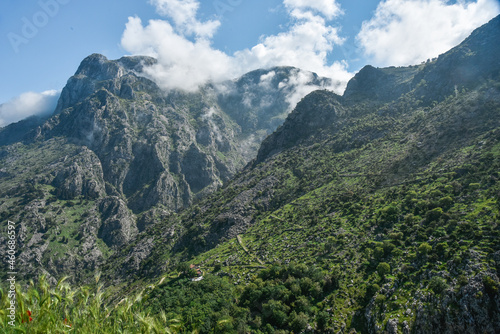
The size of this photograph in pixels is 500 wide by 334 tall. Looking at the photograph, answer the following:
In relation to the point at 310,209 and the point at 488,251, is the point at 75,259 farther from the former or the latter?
the point at 488,251

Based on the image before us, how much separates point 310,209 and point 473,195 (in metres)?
49.6

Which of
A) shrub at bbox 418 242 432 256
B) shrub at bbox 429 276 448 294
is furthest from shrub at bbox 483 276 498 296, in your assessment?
shrub at bbox 418 242 432 256

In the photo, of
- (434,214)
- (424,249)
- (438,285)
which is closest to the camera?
(438,285)

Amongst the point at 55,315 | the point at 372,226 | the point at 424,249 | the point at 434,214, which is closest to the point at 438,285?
the point at 424,249

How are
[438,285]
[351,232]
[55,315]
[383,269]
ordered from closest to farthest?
[55,315]
[438,285]
[383,269]
[351,232]

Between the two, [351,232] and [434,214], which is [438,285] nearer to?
[434,214]

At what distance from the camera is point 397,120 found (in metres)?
147

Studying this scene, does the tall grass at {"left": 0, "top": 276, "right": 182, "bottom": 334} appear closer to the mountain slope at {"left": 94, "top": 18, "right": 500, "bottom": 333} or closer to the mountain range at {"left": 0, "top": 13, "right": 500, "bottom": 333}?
the mountain range at {"left": 0, "top": 13, "right": 500, "bottom": 333}

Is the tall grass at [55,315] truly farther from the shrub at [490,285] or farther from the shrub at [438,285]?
the shrub at [490,285]

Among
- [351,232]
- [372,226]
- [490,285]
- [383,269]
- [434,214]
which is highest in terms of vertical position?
[434,214]

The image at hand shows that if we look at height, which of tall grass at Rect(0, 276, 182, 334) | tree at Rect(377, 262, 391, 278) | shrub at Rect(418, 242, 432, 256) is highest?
tall grass at Rect(0, 276, 182, 334)

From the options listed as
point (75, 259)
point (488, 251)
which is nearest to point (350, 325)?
point (488, 251)

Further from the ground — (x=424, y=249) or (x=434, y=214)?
(x=434, y=214)

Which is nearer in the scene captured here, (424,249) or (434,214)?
(424,249)
